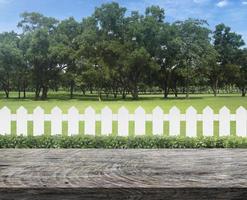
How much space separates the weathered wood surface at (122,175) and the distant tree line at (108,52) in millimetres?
48999

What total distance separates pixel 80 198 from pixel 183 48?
2386 inches

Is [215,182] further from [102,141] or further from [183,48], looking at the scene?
[183,48]

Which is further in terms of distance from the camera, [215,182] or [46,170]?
[46,170]

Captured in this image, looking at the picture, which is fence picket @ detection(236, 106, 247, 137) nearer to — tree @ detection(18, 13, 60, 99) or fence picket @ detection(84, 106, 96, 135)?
fence picket @ detection(84, 106, 96, 135)

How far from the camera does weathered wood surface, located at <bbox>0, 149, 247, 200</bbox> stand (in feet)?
4.85

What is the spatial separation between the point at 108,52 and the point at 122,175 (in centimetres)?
5194

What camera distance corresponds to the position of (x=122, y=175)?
167cm

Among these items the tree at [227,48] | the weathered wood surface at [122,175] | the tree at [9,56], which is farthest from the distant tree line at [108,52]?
the weathered wood surface at [122,175]

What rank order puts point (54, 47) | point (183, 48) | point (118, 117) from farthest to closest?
point (183, 48), point (54, 47), point (118, 117)

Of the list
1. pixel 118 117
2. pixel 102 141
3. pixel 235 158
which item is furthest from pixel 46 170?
pixel 118 117

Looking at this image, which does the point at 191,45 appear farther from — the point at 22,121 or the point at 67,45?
the point at 22,121

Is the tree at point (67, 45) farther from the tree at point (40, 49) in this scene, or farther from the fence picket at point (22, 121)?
the fence picket at point (22, 121)

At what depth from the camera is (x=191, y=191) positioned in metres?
1.47

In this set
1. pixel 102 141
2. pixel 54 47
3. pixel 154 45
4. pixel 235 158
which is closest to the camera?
pixel 235 158
